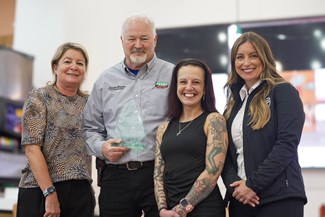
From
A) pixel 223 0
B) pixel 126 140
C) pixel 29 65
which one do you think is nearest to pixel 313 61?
pixel 223 0

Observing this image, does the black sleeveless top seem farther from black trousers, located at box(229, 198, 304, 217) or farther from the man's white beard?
the man's white beard

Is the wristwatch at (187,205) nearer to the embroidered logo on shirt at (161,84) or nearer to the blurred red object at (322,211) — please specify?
the embroidered logo on shirt at (161,84)

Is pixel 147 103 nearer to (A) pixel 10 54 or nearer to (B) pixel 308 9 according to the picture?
(B) pixel 308 9

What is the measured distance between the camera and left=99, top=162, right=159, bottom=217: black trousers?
2.25 meters

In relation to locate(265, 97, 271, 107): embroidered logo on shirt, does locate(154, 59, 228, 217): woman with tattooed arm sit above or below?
below

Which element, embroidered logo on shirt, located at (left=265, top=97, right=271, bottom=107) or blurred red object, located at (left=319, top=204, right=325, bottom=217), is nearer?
embroidered logo on shirt, located at (left=265, top=97, right=271, bottom=107)

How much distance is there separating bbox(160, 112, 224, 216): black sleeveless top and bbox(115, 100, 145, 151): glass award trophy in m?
0.21

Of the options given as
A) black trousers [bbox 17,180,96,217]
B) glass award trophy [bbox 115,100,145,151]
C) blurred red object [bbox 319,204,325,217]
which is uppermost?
glass award trophy [bbox 115,100,145,151]

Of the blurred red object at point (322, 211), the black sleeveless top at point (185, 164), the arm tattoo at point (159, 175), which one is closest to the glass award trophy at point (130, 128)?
the arm tattoo at point (159, 175)

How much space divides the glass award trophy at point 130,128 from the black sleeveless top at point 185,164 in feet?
0.69

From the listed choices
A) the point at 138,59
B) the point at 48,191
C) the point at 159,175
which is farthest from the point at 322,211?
the point at 48,191

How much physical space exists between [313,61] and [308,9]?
0.52 meters

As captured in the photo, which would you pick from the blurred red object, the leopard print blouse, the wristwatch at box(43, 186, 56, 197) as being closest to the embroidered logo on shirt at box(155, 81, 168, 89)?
the leopard print blouse

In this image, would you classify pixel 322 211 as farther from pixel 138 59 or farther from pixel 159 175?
pixel 138 59
